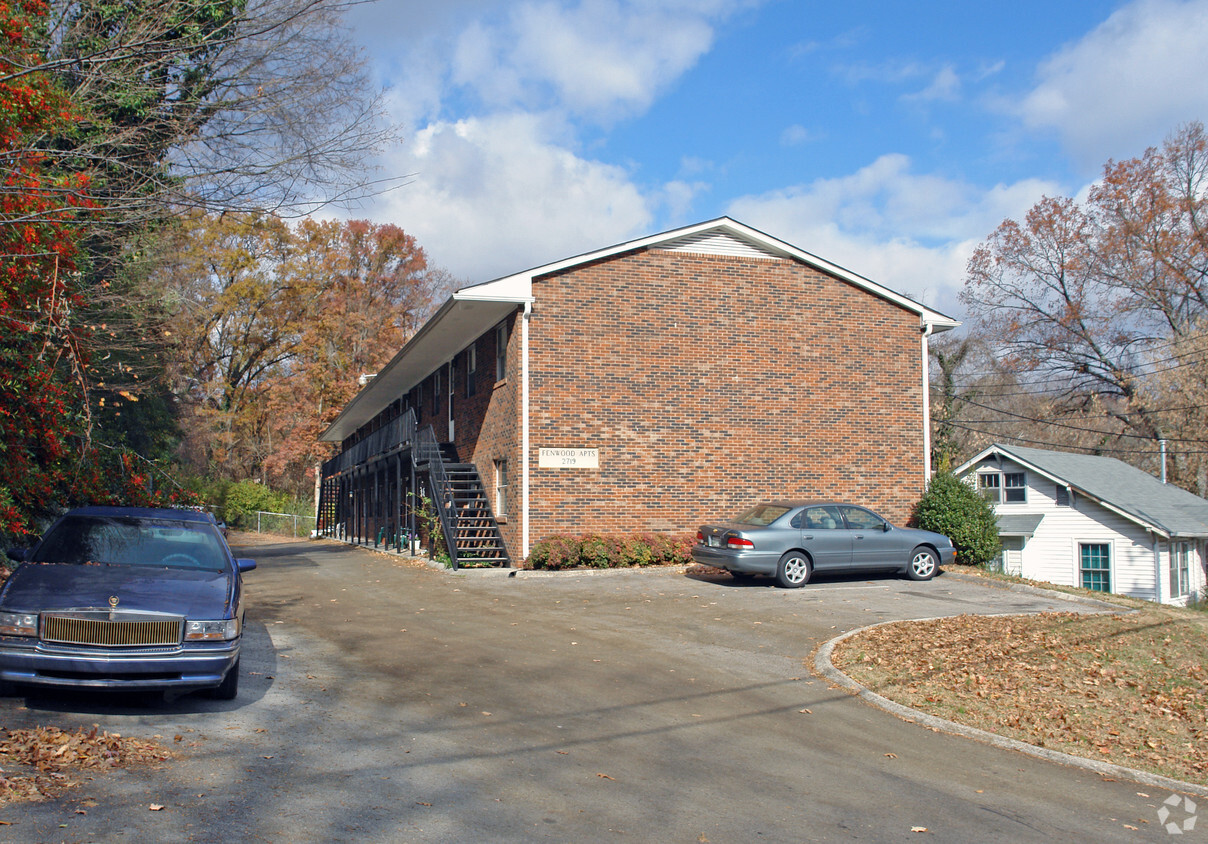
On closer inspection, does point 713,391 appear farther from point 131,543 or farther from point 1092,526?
point 1092,526

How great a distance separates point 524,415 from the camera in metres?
19.1

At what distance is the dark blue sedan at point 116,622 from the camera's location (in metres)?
6.66

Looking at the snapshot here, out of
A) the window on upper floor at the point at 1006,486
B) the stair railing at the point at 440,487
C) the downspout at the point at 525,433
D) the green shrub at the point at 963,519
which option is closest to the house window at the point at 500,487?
the stair railing at the point at 440,487

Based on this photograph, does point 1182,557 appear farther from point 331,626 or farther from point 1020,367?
point 331,626

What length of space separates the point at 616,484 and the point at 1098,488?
20.2m

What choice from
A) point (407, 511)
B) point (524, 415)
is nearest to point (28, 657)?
point (524, 415)

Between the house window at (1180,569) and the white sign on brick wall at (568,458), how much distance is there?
2191cm

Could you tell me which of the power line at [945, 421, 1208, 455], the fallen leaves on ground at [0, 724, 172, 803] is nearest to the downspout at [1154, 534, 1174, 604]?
the power line at [945, 421, 1208, 455]

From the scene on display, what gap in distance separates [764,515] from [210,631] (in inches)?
431

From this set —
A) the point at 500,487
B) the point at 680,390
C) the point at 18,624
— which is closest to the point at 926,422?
the point at 680,390

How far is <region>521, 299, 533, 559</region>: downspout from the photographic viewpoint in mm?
18797

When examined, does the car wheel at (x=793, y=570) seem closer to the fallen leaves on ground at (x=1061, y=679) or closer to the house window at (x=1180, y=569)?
the fallen leaves on ground at (x=1061, y=679)

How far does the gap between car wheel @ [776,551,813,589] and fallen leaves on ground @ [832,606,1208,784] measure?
339 cm

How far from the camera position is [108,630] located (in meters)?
6.77
